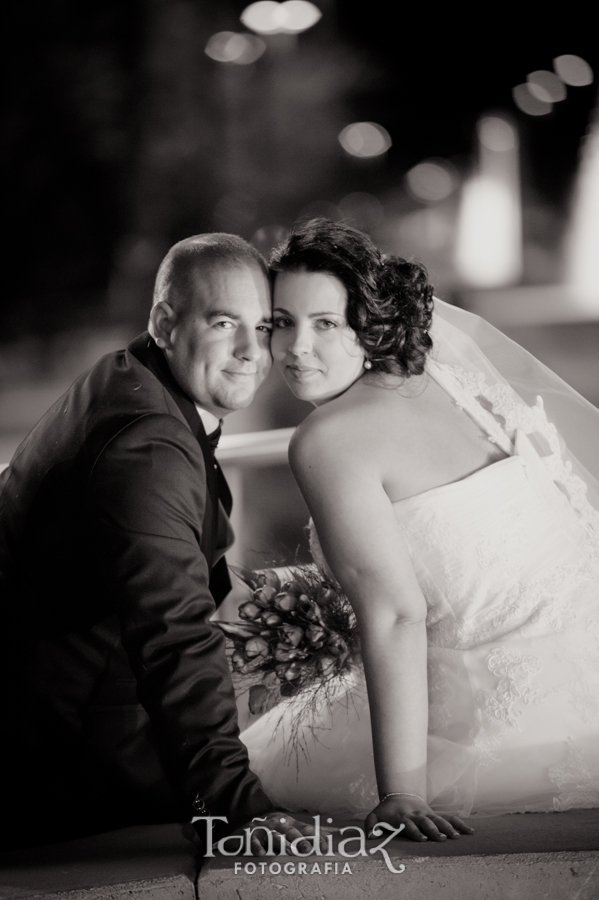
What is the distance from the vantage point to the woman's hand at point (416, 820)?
1.45 m

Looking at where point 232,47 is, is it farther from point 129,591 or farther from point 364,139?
point 129,591

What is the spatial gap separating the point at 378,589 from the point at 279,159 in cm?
311

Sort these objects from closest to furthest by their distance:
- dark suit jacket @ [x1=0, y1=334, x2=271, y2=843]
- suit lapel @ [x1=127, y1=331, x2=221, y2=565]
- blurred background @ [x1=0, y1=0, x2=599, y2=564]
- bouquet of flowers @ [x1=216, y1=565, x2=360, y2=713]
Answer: dark suit jacket @ [x1=0, y1=334, x2=271, y2=843] → suit lapel @ [x1=127, y1=331, x2=221, y2=565] → bouquet of flowers @ [x1=216, y1=565, x2=360, y2=713] → blurred background @ [x1=0, y1=0, x2=599, y2=564]

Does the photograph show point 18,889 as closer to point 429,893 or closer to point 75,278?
point 429,893

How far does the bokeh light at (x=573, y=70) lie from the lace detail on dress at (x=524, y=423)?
10.6ft

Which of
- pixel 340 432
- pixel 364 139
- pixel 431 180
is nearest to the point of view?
pixel 340 432

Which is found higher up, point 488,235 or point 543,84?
point 543,84

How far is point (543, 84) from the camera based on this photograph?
14.4 ft

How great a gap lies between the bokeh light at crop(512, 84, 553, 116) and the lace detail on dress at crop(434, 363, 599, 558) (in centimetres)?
308

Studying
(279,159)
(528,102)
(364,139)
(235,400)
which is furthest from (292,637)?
(528,102)

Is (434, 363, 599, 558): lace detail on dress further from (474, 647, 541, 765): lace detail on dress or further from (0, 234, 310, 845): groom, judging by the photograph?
(0, 234, 310, 845): groom

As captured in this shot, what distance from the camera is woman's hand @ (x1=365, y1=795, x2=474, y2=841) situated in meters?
1.45

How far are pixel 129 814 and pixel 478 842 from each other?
71 centimetres

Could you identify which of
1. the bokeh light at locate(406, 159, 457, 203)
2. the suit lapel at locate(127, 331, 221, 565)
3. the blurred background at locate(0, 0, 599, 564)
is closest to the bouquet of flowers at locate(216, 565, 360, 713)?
the suit lapel at locate(127, 331, 221, 565)
